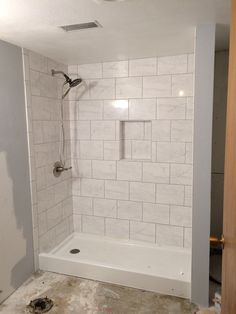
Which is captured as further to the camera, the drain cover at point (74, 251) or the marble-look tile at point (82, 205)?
the marble-look tile at point (82, 205)

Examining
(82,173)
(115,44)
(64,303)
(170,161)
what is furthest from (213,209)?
(115,44)

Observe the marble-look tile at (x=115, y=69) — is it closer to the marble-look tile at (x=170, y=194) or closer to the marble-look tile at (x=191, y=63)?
the marble-look tile at (x=191, y=63)

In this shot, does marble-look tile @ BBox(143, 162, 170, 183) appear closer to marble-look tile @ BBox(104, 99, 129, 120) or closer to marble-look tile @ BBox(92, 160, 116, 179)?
marble-look tile @ BBox(92, 160, 116, 179)

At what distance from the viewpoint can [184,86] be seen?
2463 millimetres

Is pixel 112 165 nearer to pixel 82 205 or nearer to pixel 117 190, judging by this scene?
pixel 117 190

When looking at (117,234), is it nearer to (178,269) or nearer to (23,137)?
(178,269)

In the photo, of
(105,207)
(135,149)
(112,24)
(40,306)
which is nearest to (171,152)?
(135,149)

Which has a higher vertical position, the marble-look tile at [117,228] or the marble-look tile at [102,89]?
the marble-look tile at [102,89]

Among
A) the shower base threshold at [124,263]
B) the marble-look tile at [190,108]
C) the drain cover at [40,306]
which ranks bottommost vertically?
the drain cover at [40,306]

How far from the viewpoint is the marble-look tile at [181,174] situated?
2.54 meters

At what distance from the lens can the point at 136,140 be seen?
276 cm

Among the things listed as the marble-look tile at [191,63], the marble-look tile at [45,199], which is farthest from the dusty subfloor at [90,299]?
the marble-look tile at [191,63]

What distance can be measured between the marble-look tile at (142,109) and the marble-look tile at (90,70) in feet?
1.61

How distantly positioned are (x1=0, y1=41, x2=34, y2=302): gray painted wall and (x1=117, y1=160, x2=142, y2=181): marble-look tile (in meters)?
0.99
